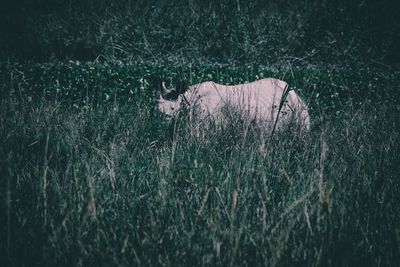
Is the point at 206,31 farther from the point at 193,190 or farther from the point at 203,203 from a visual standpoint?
the point at 203,203

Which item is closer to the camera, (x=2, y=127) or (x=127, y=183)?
(x=127, y=183)

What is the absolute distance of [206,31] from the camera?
987 cm

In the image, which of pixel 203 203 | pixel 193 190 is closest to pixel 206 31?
pixel 193 190

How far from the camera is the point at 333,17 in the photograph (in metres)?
10.0

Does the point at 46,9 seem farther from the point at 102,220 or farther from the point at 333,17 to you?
the point at 102,220

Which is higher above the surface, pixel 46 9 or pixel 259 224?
pixel 46 9

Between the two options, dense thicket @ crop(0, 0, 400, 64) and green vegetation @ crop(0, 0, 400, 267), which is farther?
dense thicket @ crop(0, 0, 400, 64)

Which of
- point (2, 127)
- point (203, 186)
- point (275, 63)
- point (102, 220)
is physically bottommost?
point (102, 220)

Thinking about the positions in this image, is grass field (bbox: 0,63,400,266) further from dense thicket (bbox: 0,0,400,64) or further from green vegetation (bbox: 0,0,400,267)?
dense thicket (bbox: 0,0,400,64)

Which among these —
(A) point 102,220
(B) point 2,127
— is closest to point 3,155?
(B) point 2,127

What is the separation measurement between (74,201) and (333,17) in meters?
10.3

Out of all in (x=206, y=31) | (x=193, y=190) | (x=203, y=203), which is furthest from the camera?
(x=206, y=31)

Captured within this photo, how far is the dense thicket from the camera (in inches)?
377

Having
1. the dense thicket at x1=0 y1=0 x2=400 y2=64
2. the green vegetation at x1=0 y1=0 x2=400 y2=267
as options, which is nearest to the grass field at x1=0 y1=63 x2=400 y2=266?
the green vegetation at x1=0 y1=0 x2=400 y2=267
